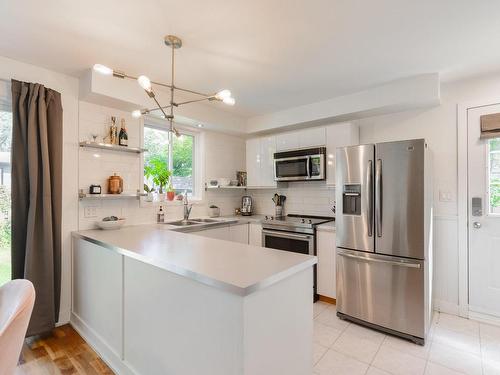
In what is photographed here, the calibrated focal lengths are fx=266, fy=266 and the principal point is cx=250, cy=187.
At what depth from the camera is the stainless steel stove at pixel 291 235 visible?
307 centimetres

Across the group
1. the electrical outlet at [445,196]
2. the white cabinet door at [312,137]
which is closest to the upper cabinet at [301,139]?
the white cabinet door at [312,137]

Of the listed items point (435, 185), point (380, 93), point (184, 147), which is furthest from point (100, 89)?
point (435, 185)

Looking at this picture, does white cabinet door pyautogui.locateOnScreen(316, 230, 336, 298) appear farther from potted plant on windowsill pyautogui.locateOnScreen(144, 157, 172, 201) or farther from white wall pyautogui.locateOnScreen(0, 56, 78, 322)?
white wall pyautogui.locateOnScreen(0, 56, 78, 322)

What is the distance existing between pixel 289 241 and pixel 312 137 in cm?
139

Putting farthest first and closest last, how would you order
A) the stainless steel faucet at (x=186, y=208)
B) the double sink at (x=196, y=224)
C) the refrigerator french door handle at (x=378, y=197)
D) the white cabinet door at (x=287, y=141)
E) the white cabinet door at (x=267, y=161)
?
the white cabinet door at (x=267, y=161)
the white cabinet door at (x=287, y=141)
the stainless steel faucet at (x=186, y=208)
the double sink at (x=196, y=224)
the refrigerator french door handle at (x=378, y=197)

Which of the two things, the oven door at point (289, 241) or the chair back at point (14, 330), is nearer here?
the chair back at point (14, 330)

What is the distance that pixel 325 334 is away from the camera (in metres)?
2.45

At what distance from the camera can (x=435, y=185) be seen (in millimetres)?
2900

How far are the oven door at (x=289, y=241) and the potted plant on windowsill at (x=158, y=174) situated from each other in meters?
1.41

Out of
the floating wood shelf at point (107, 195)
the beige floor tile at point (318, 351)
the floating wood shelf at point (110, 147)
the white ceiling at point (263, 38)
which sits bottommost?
the beige floor tile at point (318, 351)

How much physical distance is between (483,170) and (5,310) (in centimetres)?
369

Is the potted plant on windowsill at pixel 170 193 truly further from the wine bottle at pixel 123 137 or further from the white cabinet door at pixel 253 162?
the white cabinet door at pixel 253 162

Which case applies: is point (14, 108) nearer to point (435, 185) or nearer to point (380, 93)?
point (380, 93)

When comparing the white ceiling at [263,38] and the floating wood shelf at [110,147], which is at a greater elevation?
the white ceiling at [263,38]
